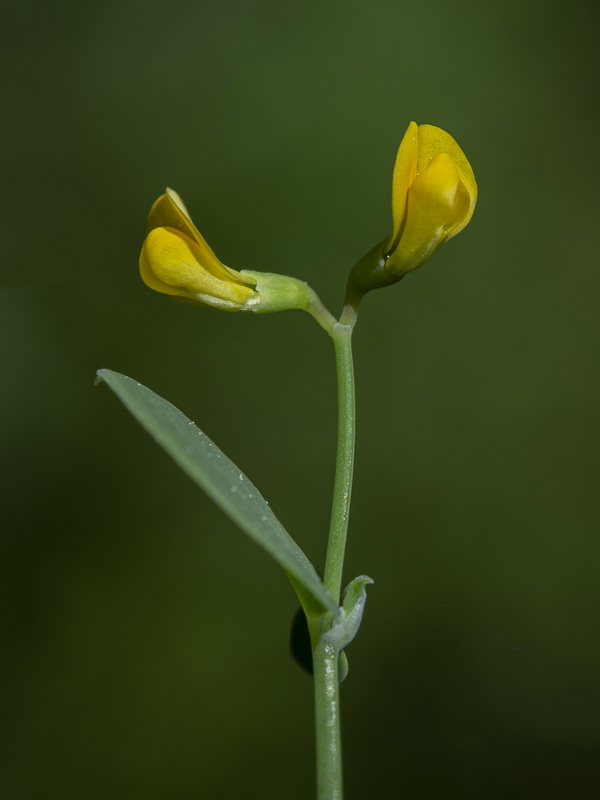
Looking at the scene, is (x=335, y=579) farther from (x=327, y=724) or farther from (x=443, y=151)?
(x=443, y=151)

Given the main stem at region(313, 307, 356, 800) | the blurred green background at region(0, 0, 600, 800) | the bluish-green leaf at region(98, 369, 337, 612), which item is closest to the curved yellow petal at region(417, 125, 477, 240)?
the main stem at region(313, 307, 356, 800)

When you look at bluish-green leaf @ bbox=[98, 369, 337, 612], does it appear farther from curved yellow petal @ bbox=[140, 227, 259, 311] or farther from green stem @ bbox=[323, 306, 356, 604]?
curved yellow petal @ bbox=[140, 227, 259, 311]

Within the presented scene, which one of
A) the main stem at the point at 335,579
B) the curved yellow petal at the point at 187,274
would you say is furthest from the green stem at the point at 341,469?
the curved yellow petal at the point at 187,274

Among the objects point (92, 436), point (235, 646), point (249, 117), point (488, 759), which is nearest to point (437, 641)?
point (488, 759)

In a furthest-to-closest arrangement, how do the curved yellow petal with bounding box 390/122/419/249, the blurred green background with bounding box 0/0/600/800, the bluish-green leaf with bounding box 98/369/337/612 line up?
the blurred green background with bounding box 0/0/600/800, the curved yellow petal with bounding box 390/122/419/249, the bluish-green leaf with bounding box 98/369/337/612

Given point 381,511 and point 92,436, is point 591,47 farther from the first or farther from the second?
point 92,436

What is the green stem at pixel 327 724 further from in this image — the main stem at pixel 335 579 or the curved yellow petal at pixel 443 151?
the curved yellow petal at pixel 443 151

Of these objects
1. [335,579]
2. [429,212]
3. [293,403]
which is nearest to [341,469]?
[335,579]
